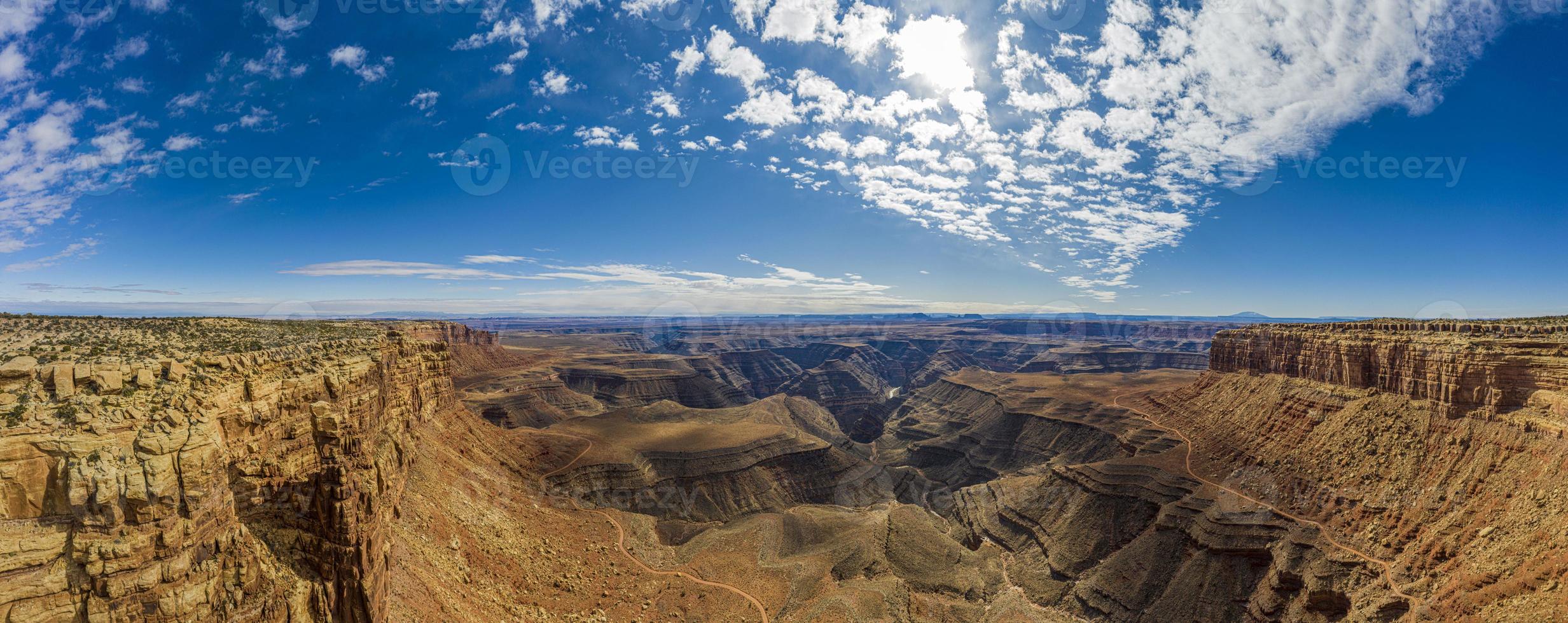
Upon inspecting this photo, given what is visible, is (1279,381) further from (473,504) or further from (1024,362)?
(1024,362)

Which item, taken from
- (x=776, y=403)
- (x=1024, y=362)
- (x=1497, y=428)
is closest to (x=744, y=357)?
(x=776, y=403)

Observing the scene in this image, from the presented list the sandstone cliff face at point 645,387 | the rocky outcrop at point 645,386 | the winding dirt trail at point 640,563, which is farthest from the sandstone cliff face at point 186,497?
the sandstone cliff face at point 645,387

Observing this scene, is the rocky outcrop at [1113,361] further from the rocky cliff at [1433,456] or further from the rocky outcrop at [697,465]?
the rocky outcrop at [697,465]

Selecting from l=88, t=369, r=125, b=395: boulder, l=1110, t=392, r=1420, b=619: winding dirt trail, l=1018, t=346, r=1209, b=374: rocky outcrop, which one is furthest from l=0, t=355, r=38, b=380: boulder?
l=1018, t=346, r=1209, b=374: rocky outcrop

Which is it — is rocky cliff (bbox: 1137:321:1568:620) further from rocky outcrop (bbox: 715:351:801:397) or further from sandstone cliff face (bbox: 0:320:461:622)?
rocky outcrop (bbox: 715:351:801:397)

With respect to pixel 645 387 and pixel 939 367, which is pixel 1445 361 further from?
pixel 939 367

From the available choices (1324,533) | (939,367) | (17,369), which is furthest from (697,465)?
(939,367)
